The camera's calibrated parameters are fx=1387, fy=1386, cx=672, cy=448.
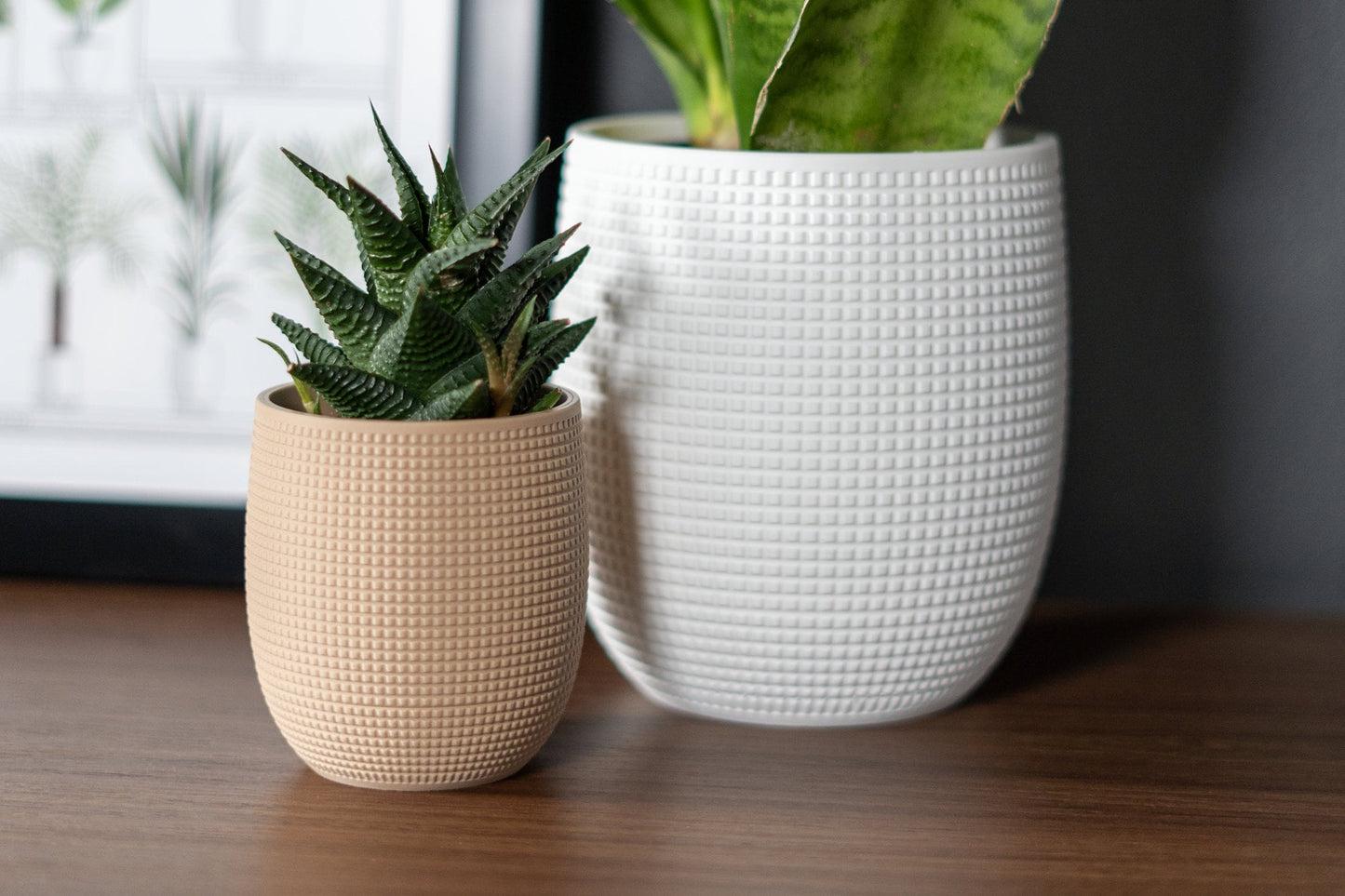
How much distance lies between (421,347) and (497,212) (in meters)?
0.06

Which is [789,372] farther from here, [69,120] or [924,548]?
[69,120]

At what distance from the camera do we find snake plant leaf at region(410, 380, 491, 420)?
1.57 feet

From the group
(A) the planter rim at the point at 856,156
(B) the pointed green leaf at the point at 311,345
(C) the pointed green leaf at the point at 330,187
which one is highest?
(A) the planter rim at the point at 856,156

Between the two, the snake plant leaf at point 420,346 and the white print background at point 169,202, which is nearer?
the snake plant leaf at point 420,346

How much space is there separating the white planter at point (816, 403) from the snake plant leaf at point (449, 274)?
0.25 feet

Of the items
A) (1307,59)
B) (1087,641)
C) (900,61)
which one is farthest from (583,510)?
(1307,59)

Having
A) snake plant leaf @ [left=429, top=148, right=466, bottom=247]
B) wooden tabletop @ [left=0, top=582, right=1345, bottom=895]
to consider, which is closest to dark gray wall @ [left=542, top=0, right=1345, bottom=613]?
wooden tabletop @ [left=0, top=582, right=1345, bottom=895]

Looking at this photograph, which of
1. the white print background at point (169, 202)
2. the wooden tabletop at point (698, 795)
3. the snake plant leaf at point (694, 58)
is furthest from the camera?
the white print background at point (169, 202)

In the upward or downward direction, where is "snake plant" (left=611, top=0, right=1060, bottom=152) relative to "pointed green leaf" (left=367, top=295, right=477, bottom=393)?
upward

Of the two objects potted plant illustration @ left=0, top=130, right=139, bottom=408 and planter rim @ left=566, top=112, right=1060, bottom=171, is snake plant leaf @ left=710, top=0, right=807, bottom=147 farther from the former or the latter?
potted plant illustration @ left=0, top=130, right=139, bottom=408

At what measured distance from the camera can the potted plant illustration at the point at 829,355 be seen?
0.53 meters

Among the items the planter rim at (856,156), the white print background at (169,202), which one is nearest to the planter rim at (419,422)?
the planter rim at (856,156)

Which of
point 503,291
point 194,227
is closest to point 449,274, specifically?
point 503,291

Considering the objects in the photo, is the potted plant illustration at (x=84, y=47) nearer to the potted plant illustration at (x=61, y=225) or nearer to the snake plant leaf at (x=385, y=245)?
the potted plant illustration at (x=61, y=225)
